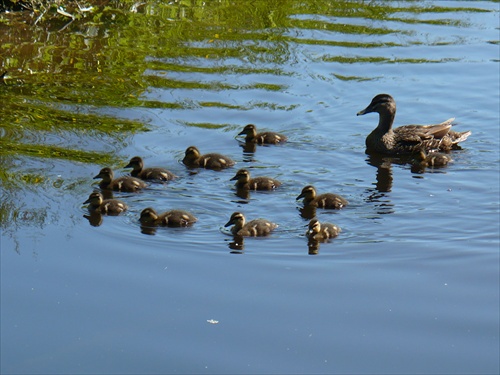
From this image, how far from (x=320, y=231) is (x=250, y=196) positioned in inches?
46.3

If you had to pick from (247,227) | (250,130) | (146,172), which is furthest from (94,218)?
(250,130)

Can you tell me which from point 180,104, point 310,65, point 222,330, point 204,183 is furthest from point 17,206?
point 310,65

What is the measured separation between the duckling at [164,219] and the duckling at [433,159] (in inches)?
123

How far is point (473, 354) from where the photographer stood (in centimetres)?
638

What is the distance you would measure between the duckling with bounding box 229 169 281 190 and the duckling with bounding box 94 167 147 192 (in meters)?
0.88

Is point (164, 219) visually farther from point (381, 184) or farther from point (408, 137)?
point (408, 137)

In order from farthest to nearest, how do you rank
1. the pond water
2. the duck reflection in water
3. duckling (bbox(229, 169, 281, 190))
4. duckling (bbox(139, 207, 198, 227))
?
duckling (bbox(229, 169, 281, 190))
the duck reflection in water
duckling (bbox(139, 207, 198, 227))
the pond water

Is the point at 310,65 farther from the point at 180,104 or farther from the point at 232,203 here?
the point at 232,203

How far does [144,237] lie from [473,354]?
290cm

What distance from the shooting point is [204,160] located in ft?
32.4

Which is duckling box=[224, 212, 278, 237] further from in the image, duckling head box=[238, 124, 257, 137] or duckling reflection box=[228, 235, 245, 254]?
duckling head box=[238, 124, 257, 137]

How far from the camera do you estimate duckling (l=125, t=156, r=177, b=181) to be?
31.1 ft

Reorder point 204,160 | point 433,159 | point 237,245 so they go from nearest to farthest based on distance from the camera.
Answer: point 237,245 < point 204,160 < point 433,159

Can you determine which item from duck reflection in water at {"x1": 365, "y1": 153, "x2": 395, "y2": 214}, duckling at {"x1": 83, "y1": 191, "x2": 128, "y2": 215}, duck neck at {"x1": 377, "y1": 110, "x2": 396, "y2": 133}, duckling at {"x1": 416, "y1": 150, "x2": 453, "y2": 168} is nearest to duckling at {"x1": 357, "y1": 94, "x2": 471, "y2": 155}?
duck neck at {"x1": 377, "y1": 110, "x2": 396, "y2": 133}
